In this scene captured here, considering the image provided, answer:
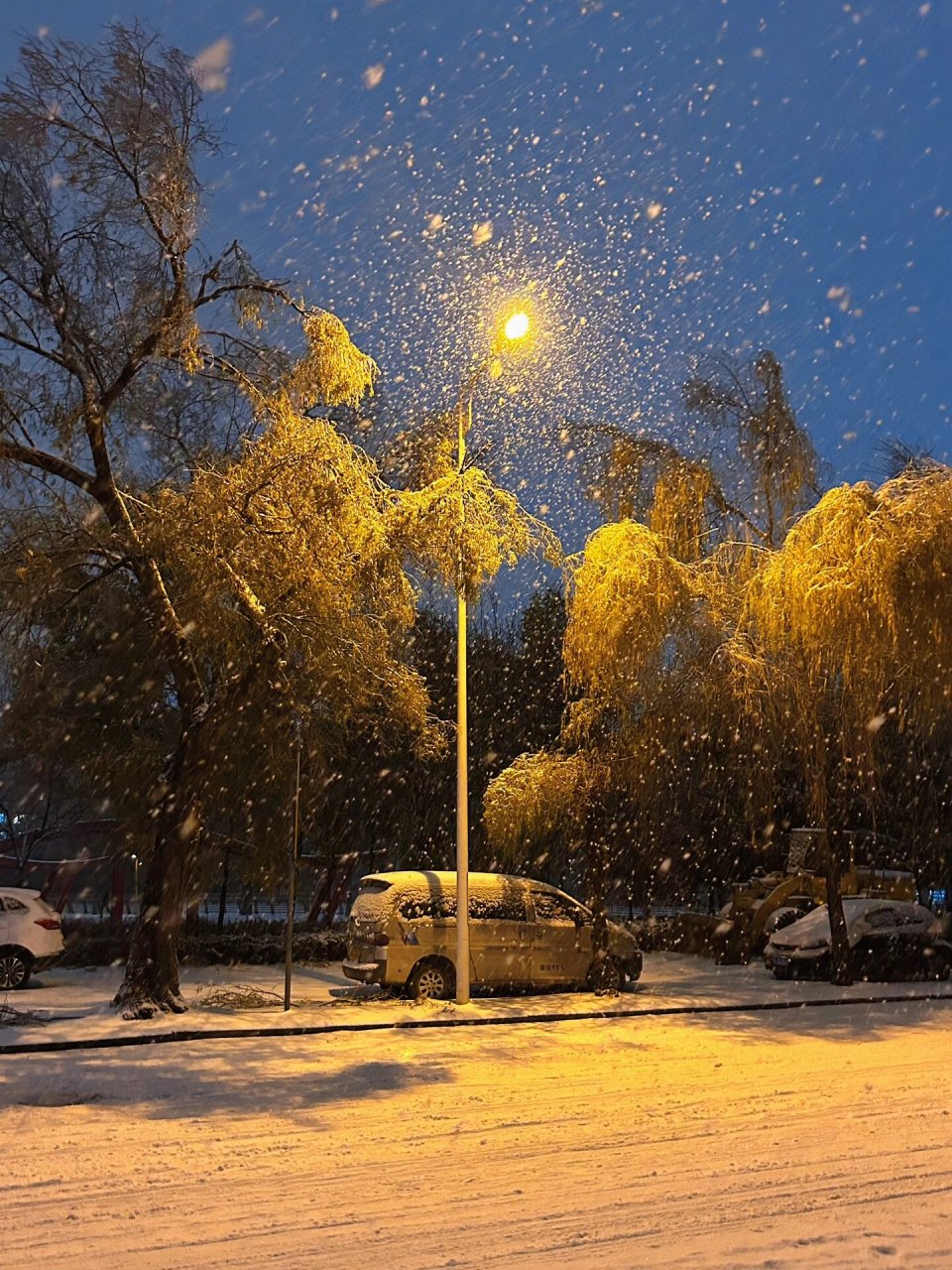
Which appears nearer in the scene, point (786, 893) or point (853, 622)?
point (853, 622)

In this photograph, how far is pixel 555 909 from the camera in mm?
19094

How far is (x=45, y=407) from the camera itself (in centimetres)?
1492

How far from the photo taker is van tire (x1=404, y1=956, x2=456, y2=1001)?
57.1ft

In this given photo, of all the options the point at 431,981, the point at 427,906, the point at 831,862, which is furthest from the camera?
the point at 831,862

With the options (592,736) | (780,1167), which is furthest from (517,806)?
(780,1167)

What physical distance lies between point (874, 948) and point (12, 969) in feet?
48.1

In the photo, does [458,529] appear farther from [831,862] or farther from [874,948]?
[874,948]

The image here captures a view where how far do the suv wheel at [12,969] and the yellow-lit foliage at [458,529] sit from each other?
342 inches

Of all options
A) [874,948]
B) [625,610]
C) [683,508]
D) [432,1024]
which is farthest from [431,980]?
[874,948]

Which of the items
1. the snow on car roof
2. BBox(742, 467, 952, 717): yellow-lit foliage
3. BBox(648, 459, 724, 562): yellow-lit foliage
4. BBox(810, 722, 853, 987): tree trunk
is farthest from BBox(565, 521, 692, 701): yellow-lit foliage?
the snow on car roof

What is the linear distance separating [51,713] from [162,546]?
9.57m

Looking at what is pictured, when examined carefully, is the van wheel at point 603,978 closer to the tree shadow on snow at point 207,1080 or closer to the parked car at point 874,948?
the parked car at point 874,948

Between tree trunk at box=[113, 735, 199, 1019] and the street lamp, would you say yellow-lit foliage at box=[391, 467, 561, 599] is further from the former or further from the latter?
tree trunk at box=[113, 735, 199, 1019]

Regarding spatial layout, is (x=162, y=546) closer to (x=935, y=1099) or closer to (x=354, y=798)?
(x=935, y=1099)
